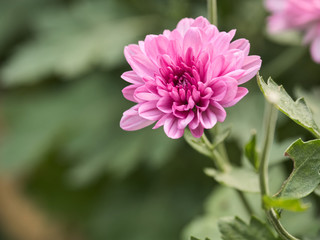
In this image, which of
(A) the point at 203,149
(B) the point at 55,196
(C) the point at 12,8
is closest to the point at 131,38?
(C) the point at 12,8

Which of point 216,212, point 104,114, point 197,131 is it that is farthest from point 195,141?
point 104,114

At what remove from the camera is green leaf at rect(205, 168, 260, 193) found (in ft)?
1.42

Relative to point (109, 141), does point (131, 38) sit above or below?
above

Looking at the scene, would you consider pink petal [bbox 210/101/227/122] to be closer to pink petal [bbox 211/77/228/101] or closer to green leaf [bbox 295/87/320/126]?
pink petal [bbox 211/77/228/101]

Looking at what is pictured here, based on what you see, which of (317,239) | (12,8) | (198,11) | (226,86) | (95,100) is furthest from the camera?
(12,8)

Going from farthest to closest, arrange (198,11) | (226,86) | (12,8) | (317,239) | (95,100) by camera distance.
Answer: (12,8) → (95,100) → (198,11) → (317,239) → (226,86)

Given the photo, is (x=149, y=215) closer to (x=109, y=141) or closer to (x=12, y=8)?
(x=109, y=141)

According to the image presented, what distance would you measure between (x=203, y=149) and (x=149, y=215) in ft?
1.97

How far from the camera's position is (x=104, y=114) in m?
1.05

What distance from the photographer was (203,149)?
16.6 inches

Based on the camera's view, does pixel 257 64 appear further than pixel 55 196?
Result: No

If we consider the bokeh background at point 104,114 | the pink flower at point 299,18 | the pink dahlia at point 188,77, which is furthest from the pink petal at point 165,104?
the bokeh background at point 104,114

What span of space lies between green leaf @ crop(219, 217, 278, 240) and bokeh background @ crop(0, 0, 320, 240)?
15.4 inches

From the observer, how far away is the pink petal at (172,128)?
1.18ft
